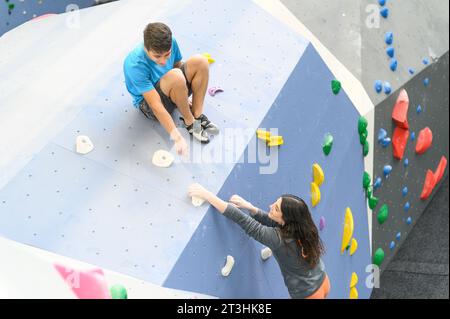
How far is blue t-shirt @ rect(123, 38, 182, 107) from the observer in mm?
3166

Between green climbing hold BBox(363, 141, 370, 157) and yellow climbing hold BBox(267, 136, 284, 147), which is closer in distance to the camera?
yellow climbing hold BBox(267, 136, 284, 147)

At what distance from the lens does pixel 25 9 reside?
4.51 meters

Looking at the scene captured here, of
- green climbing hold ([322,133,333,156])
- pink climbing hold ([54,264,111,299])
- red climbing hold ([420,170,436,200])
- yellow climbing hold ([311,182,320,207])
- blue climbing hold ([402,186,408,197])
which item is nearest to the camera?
pink climbing hold ([54,264,111,299])

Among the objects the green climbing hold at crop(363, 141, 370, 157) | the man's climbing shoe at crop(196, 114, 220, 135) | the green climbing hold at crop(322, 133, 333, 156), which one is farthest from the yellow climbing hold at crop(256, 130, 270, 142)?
the green climbing hold at crop(363, 141, 370, 157)

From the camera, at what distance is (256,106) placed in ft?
12.0

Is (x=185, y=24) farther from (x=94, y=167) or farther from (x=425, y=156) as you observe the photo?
(x=425, y=156)

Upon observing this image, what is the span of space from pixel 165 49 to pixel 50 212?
2.64 ft

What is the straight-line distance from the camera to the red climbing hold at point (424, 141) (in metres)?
5.15

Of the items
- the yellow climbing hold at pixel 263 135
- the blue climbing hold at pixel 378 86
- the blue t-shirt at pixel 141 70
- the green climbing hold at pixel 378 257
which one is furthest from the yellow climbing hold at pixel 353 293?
the blue t-shirt at pixel 141 70

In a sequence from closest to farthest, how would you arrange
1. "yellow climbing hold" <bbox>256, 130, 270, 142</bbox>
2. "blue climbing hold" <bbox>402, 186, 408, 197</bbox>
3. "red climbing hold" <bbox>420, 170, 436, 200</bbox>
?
"yellow climbing hold" <bbox>256, 130, 270, 142</bbox>, "blue climbing hold" <bbox>402, 186, 408, 197</bbox>, "red climbing hold" <bbox>420, 170, 436, 200</bbox>

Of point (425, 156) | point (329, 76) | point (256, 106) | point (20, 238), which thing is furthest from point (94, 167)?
point (425, 156)

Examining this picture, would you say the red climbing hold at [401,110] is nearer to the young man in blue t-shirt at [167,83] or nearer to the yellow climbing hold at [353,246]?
the yellow climbing hold at [353,246]

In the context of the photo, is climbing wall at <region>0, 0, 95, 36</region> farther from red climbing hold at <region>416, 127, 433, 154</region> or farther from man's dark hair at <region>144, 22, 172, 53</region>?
red climbing hold at <region>416, 127, 433, 154</region>

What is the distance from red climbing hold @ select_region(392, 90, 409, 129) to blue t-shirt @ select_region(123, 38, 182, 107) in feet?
6.40
